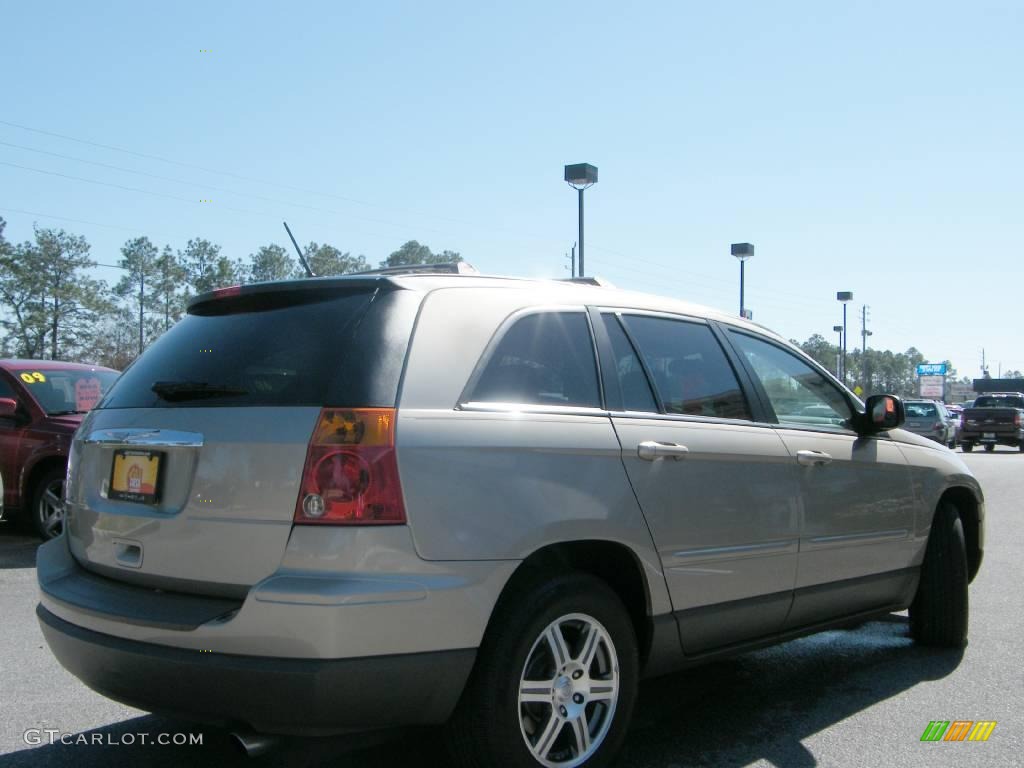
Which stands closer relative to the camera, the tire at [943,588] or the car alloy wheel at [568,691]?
the car alloy wheel at [568,691]

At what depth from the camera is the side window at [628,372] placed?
356 centimetres

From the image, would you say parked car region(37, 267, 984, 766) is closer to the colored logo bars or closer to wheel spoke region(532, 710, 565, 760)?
wheel spoke region(532, 710, 565, 760)

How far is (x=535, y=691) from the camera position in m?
3.03

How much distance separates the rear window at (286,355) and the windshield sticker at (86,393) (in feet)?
20.2

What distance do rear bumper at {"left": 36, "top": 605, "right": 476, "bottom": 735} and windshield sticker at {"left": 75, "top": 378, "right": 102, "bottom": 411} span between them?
22.4ft

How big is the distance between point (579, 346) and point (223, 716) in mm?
1700

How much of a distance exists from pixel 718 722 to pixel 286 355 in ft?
7.94

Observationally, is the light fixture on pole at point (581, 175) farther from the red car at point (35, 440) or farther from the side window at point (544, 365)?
the side window at point (544, 365)

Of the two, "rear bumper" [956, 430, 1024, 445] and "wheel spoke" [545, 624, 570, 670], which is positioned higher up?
"wheel spoke" [545, 624, 570, 670]

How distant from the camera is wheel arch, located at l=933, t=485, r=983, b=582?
5465 mm

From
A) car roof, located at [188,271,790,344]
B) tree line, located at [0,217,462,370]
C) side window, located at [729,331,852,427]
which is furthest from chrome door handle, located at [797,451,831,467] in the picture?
tree line, located at [0,217,462,370]

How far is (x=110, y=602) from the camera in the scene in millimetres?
2963

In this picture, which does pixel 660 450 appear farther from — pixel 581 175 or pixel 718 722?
pixel 581 175

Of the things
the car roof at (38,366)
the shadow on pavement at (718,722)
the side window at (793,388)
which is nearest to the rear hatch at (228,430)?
the shadow on pavement at (718,722)
